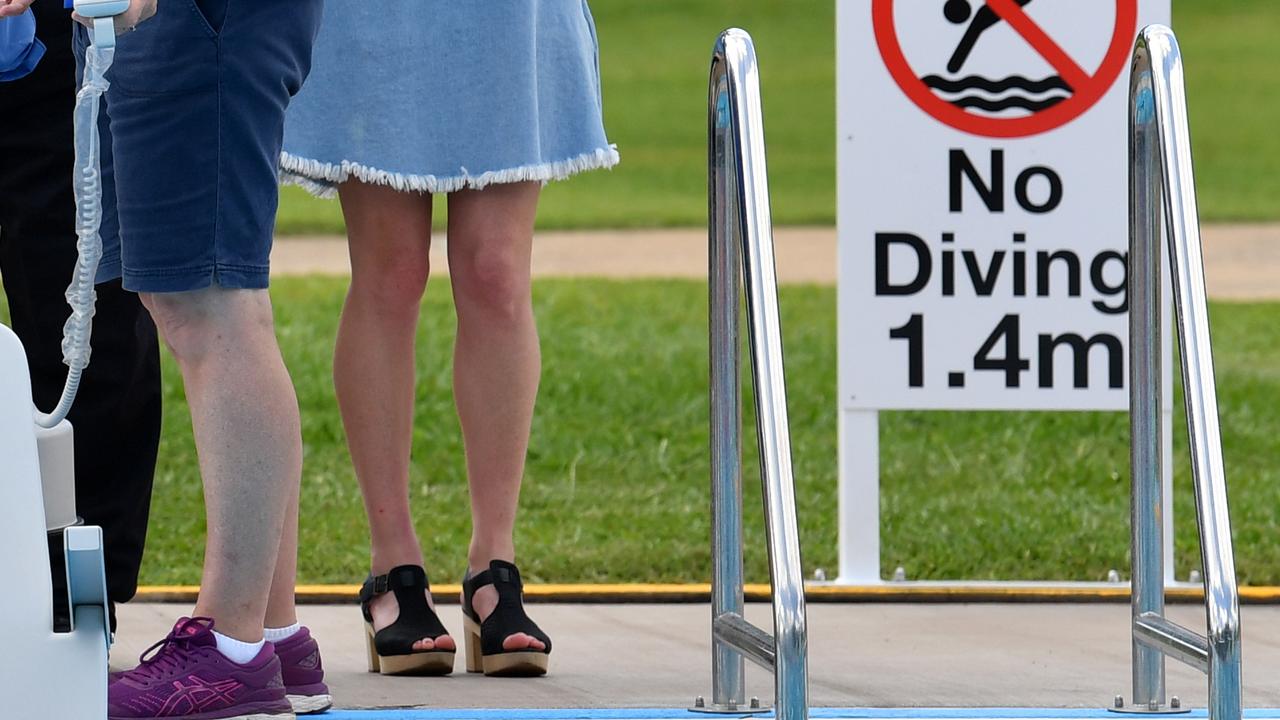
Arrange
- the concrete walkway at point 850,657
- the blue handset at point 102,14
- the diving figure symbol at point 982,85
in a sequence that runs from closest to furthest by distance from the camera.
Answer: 1. the blue handset at point 102,14
2. the concrete walkway at point 850,657
3. the diving figure symbol at point 982,85

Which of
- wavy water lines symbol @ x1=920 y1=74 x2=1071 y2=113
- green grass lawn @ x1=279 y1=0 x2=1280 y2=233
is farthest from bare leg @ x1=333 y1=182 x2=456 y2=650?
green grass lawn @ x1=279 y1=0 x2=1280 y2=233

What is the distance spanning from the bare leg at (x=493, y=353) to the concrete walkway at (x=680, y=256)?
7.90m

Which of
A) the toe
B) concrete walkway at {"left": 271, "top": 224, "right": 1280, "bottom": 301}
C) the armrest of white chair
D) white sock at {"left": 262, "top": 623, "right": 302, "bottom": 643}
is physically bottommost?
the toe

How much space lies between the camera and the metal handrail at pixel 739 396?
242 cm

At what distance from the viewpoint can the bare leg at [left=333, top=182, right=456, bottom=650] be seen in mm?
3113

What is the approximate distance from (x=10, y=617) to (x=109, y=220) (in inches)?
31.3

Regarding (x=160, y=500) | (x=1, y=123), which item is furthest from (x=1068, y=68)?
(x=160, y=500)

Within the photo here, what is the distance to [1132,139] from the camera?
2.89m

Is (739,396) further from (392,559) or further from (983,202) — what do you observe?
(983,202)

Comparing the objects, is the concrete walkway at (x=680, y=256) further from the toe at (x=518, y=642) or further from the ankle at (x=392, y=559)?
the toe at (x=518, y=642)

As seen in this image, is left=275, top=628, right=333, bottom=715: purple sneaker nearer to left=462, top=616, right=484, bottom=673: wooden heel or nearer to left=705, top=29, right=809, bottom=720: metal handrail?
left=462, top=616, right=484, bottom=673: wooden heel

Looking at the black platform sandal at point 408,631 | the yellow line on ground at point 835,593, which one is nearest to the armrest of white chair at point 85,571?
the black platform sandal at point 408,631

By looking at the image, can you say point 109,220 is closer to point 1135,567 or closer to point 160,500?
point 1135,567

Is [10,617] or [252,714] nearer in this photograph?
[10,617]
